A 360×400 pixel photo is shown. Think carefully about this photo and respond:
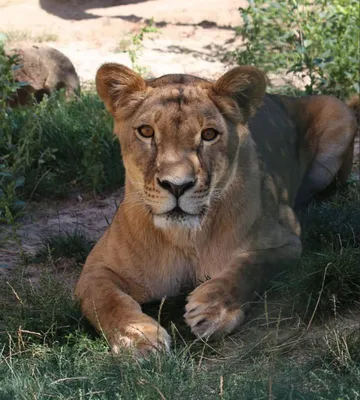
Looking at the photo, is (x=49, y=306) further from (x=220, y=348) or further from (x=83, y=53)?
(x=83, y=53)

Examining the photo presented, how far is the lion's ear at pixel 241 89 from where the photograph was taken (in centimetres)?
378

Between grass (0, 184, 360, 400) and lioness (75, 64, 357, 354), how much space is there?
0.29ft

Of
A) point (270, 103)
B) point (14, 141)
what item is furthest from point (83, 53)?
point (270, 103)

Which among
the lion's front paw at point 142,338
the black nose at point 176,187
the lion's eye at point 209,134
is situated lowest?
the lion's front paw at point 142,338

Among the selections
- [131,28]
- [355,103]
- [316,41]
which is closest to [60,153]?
[355,103]

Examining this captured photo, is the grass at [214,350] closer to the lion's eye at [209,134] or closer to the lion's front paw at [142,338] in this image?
the lion's front paw at [142,338]

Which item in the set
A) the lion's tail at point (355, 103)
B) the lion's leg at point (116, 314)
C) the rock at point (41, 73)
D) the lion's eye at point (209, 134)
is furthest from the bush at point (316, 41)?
the lion's leg at point (116, 314)

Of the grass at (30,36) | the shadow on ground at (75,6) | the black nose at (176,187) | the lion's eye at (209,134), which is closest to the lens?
the black nose at (176,187)

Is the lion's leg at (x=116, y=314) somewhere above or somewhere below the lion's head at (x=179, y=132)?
below

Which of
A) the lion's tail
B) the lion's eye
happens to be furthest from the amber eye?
the lion's tail

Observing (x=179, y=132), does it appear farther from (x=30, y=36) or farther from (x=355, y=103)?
(x=30, y=36)

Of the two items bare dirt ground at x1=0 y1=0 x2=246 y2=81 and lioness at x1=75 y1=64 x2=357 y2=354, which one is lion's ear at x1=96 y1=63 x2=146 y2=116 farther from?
bare dirt ground at x1=0 y1=0 x2=246 y2=81

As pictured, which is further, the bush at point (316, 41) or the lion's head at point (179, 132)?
the bush at point (316, 41)

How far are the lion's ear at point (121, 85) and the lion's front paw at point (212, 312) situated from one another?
85 cm
